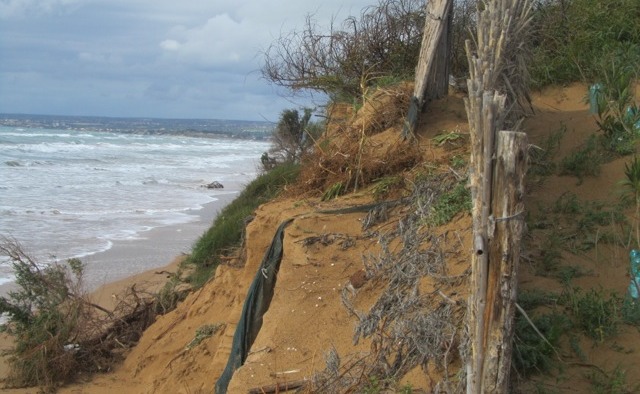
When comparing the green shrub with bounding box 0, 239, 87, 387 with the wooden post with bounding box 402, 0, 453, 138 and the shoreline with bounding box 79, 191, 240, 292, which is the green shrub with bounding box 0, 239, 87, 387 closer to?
the shoreline with bounding box 79, 191, 240, 292

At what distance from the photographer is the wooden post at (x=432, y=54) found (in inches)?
320

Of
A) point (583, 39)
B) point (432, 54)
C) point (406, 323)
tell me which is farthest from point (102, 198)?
point (406, 323)

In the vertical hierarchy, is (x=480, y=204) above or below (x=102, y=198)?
above

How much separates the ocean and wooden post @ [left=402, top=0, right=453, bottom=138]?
5882 millimetres

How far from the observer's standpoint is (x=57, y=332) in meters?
8.80

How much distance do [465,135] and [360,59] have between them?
13.6ft

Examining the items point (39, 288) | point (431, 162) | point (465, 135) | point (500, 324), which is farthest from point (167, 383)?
point (500, 324)

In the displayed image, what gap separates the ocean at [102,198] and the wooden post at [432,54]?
19.3 feet

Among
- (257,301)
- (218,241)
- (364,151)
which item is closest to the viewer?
(257,301)

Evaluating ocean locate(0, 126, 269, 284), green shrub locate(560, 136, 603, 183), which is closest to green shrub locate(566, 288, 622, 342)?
green shrub locate(560, 136, 603, 183)

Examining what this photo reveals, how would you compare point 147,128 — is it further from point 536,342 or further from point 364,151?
point 536,342

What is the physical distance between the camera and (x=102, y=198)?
22141mm

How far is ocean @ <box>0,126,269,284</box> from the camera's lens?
49.1ft

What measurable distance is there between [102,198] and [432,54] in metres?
16.0
